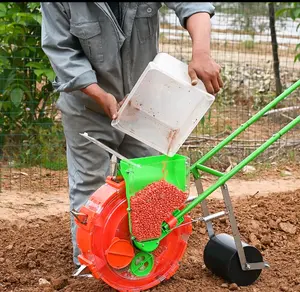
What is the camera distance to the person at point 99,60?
3008 mm

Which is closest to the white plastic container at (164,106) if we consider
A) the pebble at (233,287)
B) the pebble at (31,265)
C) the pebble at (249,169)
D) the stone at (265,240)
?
the pebble at (233,287)

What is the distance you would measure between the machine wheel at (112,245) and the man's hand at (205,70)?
550 mm

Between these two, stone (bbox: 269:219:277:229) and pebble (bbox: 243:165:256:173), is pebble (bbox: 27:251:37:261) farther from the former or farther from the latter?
pebble (bbox: 243:165:256:173)

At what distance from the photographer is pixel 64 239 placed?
13.3 ft

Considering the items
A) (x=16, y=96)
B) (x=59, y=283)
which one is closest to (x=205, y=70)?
(x=59, y=283)

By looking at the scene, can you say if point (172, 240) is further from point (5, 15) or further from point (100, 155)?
point (5, 15)

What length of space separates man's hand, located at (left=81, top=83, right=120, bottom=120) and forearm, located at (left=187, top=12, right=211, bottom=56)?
40 cm

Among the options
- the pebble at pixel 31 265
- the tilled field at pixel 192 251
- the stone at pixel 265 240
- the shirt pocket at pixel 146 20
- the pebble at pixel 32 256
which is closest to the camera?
the shirt pocket at pixel 146 20

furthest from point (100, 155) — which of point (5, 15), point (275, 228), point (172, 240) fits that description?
point (5, 15)

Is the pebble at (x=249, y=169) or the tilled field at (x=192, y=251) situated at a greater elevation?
the tilled field at (x=192, y=251)

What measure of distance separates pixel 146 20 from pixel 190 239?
1411 millimetres

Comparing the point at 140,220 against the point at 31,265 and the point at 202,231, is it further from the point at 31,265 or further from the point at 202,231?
the point at 202,231

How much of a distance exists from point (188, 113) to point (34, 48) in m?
2.82

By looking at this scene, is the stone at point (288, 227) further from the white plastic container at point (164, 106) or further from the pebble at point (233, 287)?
the white plastic container at point (164, 106)
